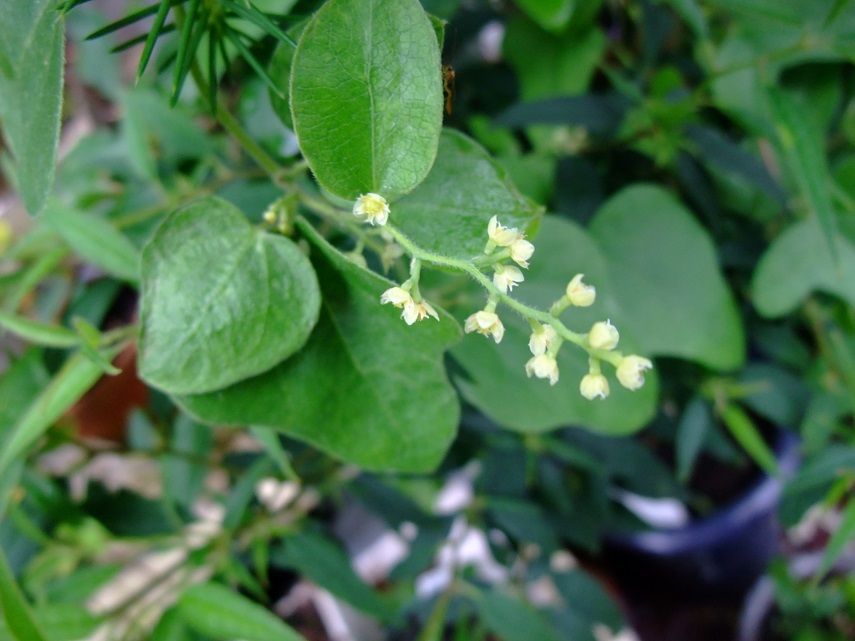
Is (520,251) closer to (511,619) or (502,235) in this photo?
(502,235)

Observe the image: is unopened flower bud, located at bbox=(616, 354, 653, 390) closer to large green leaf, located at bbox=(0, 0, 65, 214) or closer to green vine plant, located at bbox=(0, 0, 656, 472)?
green vine plant, located at bbox=(0, 0, 656, 472)

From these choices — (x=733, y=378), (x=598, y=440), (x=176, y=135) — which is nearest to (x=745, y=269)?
(x=733, y=378)

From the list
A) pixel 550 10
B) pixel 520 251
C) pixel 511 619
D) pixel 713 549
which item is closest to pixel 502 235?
pixel 520 251

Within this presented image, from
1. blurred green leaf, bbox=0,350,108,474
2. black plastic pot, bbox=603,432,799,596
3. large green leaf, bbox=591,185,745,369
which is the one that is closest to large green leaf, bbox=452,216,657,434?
large green leaf, bbox=591,185,745,369

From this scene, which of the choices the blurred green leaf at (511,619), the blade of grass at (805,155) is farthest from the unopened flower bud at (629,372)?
the blurred green leaf at (511,619)

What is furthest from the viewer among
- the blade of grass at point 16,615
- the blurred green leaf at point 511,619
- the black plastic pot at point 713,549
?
the black plastic pot at point 713,549

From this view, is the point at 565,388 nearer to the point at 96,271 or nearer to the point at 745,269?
the point at 745,269

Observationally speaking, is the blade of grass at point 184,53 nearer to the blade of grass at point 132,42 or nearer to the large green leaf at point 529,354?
the blade of grass at point 132,42

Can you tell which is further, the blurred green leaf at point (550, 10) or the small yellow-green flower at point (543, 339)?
the blurred green leaf at point (550, 10)
